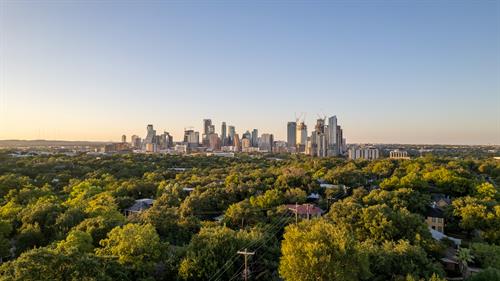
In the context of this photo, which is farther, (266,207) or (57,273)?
(266,207)

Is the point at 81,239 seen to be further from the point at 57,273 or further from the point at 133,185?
the point at 133,185

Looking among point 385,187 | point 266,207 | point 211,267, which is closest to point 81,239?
point 211,267

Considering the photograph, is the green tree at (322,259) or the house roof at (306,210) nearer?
the green tree at (322,259)

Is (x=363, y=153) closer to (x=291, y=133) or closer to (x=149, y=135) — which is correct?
(x=291, y=133)

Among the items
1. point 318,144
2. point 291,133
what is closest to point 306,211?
point 318,144

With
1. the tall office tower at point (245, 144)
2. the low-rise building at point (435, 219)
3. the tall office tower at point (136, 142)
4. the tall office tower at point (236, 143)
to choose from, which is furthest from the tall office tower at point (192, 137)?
the low-rise building at point (435, 219)

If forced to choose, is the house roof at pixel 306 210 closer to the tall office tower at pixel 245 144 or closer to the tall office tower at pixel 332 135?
the tall office tower at pixel 332 135

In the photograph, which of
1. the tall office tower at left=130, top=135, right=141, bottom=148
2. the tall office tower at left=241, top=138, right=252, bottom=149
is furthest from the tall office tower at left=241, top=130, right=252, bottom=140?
the tall office tower at left=130, top=135, right=141, bottom=148

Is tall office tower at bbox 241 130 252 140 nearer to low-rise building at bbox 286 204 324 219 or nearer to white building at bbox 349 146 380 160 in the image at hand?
white building at bbox 349 146 380 160
